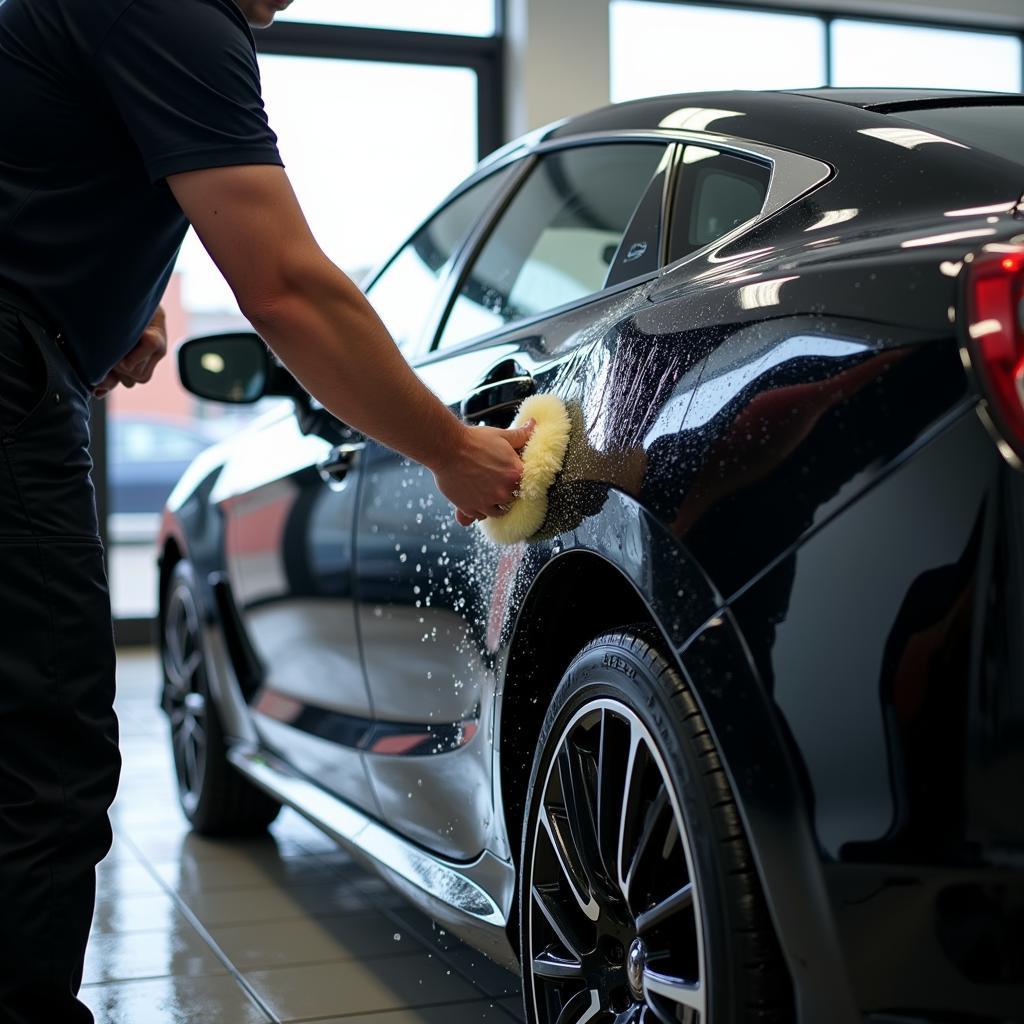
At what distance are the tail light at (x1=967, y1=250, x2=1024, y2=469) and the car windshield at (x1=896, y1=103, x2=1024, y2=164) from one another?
34 cm

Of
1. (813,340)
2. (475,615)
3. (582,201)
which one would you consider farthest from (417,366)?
(813,340)

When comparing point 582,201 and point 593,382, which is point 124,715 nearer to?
point 582,201

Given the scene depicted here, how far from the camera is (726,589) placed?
1257 millimetres

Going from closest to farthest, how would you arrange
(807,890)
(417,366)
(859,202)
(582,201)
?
(807,890)
(859,202)
(582,201)
(417,366)

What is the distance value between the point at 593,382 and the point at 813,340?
1.32 ft

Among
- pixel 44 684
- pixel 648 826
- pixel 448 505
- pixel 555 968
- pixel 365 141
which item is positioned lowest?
pixel 555 968

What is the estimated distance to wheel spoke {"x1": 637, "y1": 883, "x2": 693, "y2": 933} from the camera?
1343mm

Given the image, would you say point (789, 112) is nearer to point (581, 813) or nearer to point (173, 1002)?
point (581, 813)

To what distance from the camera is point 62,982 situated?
1567mm

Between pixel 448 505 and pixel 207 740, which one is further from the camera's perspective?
pixel 207 740

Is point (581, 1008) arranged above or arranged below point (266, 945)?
above

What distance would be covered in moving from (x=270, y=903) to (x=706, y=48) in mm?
6537

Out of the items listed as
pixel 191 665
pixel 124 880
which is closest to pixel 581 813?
pixel 124 880

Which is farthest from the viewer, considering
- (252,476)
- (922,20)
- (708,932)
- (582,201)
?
(922,20)
